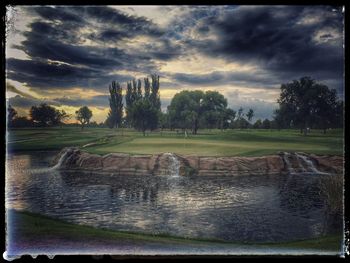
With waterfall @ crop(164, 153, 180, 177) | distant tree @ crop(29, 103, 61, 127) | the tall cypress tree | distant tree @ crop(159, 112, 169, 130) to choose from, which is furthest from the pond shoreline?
the tall cypress tree

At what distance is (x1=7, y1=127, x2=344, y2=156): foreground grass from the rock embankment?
16 centimetres

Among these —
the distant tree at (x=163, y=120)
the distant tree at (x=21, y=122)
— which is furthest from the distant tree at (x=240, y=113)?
the distant tree at (x=21, y=122)

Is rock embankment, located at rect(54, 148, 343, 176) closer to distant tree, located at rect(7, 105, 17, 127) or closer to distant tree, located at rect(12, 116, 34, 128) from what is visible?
distant tree, located at rect(12, 116, 34, 128)

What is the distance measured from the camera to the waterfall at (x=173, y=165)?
35.9 feet

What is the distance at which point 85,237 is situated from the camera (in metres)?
10.2

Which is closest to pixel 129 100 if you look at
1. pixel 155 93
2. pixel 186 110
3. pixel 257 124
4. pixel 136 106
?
pixel 136 106

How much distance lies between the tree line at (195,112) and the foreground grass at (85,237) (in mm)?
2484

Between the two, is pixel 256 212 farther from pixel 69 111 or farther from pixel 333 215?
pixel 69 111

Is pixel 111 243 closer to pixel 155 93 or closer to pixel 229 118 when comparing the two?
pixel 155 93

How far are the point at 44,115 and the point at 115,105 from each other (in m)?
1.87

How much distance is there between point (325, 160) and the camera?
428 inches

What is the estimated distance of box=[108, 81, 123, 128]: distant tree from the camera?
1099cm

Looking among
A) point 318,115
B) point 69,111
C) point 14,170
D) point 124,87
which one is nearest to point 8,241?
point 14,170

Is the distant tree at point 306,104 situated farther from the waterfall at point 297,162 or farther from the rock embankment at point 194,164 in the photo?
the rock embankment at point 194,164
